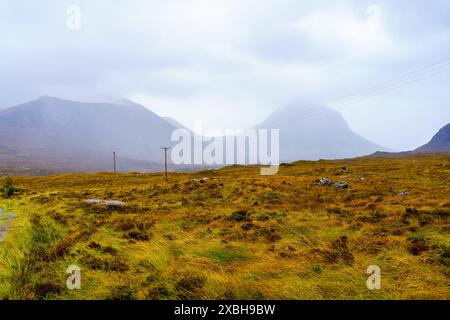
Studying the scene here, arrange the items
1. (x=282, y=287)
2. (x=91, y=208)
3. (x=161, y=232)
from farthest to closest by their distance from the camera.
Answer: (x=91, y=208), (x=161, y=232), (x=282, y=287)

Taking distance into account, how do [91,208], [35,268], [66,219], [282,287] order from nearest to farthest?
[282,287] < [35,268] < [66,219] < [91,208]

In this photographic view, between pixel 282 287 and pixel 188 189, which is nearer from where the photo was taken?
pixel 282 287

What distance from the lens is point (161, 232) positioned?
446 inches

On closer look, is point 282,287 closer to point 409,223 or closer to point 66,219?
point 409,223

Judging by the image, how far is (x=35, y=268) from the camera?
6941 millimetres
